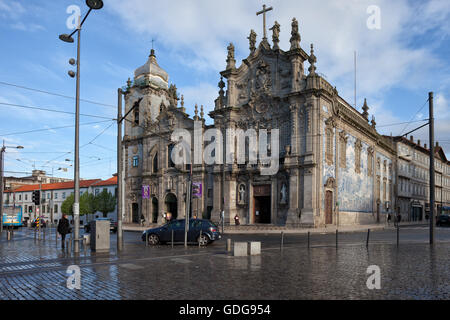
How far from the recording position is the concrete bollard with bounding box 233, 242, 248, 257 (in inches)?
576

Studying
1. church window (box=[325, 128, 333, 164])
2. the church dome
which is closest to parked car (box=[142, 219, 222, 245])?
church window (box=[325, 128, 333, 164])

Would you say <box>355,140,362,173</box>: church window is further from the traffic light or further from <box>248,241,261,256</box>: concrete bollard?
the traffic light

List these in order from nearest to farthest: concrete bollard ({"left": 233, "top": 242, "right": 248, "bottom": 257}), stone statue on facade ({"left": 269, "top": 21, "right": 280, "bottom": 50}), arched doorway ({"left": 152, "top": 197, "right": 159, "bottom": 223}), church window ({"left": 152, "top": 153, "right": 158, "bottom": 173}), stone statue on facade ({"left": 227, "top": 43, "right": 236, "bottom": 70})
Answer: concrete bollard ({"left": 233, "top": 242, "right": 248, "bottom": 257}) → stone statue on facade ({"left": 269, "top": 21, "right": 280, "bottom": 50}) → stone statue on facade ({"left": 227, "top": 43, "right": 236, "bottom": 70}) → arched doorway ({"left": 152, "top": 197, "right": 159, "bottom": 223}) → church window ({"left": 152, "top": 153, "right": 158, "bottom": 173})

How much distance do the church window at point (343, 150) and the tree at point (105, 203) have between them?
41.2 meters

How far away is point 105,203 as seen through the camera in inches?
2682

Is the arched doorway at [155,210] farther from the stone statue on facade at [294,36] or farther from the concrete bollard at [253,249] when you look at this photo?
the concrete bollard at [253,249]

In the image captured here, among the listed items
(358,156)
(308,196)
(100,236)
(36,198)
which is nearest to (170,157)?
(308,196)

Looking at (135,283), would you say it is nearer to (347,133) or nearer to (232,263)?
(232,263)

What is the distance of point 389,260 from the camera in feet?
44.1

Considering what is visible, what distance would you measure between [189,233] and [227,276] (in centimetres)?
1007

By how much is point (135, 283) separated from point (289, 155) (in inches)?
1207

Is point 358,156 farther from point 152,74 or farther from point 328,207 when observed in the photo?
point 152,74

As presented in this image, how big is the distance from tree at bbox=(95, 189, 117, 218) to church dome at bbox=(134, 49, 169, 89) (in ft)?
76.3
